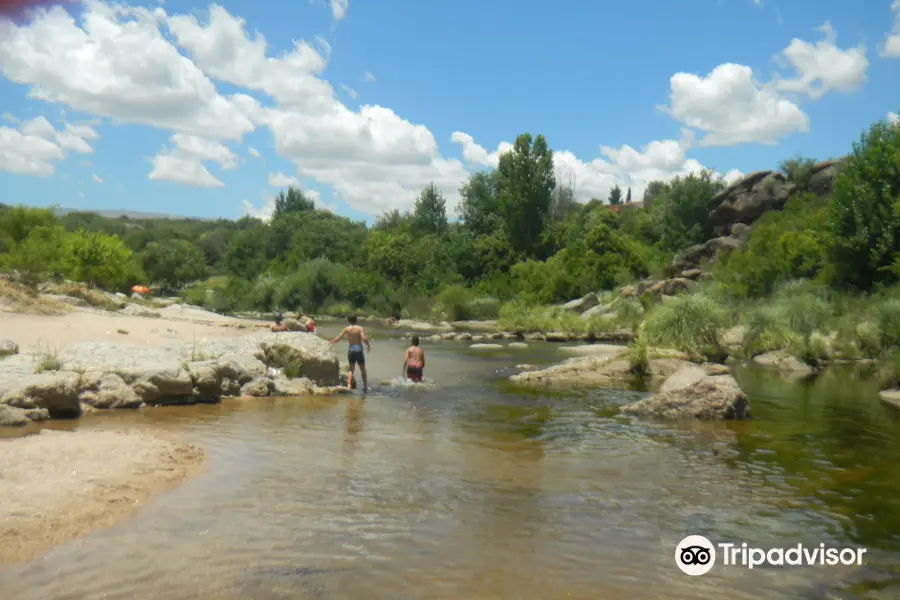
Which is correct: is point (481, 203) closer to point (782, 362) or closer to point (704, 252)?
point (704, 252)

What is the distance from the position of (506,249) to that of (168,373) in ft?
202

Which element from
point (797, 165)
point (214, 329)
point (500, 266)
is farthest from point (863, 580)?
point (500, 266)

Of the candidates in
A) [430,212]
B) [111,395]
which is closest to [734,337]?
[111,395]

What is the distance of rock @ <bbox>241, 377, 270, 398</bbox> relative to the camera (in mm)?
16453

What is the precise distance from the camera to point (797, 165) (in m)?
61.2

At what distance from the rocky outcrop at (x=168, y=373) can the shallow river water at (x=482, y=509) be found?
70cm

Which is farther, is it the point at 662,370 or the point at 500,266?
the point at 500,266

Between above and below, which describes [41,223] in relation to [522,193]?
below

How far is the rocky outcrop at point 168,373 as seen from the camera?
1247 cm

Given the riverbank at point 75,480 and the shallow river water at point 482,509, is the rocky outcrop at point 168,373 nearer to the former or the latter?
the shallow river water at point 482,509

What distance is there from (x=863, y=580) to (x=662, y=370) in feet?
56.0

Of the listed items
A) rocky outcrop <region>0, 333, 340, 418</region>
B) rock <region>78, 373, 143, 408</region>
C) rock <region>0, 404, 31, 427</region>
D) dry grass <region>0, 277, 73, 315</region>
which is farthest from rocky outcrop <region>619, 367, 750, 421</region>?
dry grass <region>0, 277, 73, 315</region>

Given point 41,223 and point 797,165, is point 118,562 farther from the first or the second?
point 797,165

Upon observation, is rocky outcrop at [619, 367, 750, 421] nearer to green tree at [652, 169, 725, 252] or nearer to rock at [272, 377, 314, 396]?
rock at [272, 377, 314, 396]
